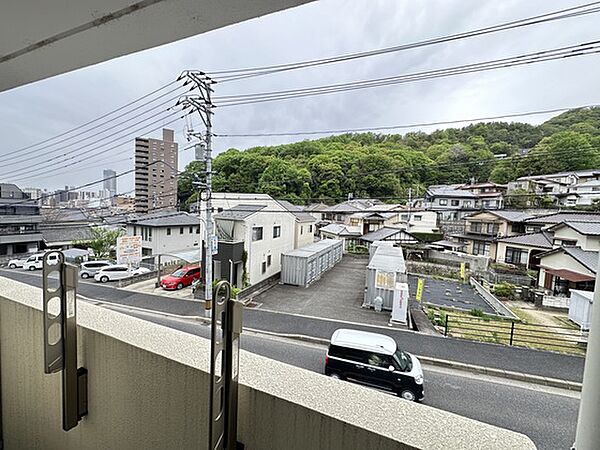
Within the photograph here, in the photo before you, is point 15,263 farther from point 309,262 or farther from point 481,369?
point 309,262

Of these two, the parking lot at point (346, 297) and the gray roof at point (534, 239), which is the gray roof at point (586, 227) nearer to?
the gray roof at point (534, 239)

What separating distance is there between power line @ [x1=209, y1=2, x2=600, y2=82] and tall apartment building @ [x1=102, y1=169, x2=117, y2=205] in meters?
0.64

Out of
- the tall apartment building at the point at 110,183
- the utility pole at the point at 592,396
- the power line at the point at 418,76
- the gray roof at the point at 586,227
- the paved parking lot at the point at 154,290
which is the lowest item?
the paved parking lot at the point at 154,290

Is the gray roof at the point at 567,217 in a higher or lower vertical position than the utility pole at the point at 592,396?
higher

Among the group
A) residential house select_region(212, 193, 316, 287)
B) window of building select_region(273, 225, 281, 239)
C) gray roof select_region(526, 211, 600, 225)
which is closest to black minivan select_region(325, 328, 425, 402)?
gray roof select_region(526, 211, 600, 225)

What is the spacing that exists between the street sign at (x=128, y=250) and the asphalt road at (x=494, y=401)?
0.63 meters

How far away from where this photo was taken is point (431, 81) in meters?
1.08

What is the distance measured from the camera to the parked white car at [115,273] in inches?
59.1

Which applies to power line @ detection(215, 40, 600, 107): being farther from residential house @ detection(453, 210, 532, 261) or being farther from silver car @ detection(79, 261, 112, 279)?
silver car @ detection(79, 261, 112, 279)

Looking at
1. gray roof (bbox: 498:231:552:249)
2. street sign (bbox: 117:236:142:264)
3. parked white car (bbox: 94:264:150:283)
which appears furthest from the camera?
street sign (bbox: 117:236:142:264)

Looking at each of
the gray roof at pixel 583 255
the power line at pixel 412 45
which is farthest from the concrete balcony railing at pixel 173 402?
the power line at pixel 412 45

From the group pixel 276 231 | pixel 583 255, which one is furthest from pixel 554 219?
pixel 276 231

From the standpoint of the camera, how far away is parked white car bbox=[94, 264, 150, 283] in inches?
59.1

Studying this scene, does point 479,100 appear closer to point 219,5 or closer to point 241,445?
point 219,5
